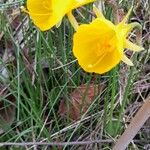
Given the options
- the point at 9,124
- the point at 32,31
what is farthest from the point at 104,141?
the point at 32,31

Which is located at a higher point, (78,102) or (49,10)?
(49,10)

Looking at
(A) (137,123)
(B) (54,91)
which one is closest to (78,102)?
(B) (54,91)

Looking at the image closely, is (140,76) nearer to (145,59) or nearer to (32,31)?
(145,59)

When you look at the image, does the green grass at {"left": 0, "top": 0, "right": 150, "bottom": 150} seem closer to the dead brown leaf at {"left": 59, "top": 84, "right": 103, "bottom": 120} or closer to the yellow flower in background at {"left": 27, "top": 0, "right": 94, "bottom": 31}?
the dead brown leaf at {"left": 59, "top": 84, "right": 103, "bottom": 120}

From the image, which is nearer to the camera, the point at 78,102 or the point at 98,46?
the point at 98,46

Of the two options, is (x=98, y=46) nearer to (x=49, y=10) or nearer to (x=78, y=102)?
(x=49, y=10)

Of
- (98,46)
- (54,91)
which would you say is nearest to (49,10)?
(98,46)

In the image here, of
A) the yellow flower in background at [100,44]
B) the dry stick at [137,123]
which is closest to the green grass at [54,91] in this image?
the dry stick at [137,123]
